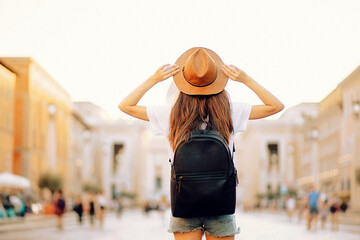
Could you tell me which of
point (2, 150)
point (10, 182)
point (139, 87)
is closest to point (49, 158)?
point (10, 182)

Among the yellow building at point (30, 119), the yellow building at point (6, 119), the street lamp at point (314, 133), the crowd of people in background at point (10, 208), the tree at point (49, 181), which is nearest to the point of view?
the crowd of people in background at point (10, 208)

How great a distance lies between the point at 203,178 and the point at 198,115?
397 millimetres

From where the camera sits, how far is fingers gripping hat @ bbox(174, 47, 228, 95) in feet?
12.8

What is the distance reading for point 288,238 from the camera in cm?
1911

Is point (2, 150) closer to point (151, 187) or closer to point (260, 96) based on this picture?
point (260, 96)

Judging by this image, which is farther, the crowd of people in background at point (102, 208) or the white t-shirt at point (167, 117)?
the crowd of people in background at point (102, 208)

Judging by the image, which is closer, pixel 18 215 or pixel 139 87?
pixel 139 87

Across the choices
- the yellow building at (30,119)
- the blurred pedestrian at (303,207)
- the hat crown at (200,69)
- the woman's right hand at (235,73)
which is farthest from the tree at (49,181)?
the hat crown at (200,69)

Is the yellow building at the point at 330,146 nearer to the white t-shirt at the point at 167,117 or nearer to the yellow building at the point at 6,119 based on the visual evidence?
the yellow building at the point at 6,119

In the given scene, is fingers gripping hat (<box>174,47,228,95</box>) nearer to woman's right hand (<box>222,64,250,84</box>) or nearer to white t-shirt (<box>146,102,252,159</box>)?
woman's right hand (<box>222,64,250,84</box>)

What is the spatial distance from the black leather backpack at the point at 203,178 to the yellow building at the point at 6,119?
4902 centimetres

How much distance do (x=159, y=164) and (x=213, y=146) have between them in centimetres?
17703

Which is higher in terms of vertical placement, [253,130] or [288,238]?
[253,130]

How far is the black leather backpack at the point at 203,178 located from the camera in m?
3.72
